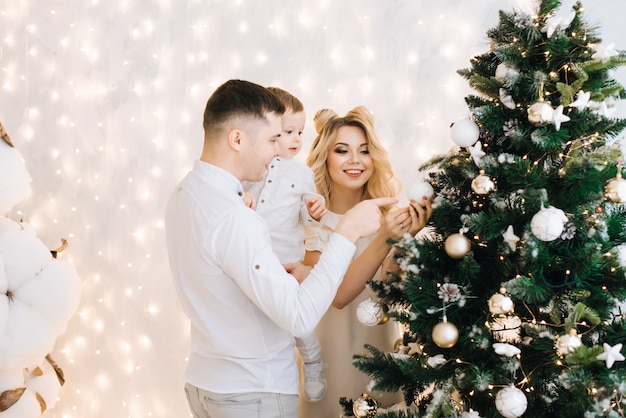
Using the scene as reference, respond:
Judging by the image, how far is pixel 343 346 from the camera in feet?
7.29

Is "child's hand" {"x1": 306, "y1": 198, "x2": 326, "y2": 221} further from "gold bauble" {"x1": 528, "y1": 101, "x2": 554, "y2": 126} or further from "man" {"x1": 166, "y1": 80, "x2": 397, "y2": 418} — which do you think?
"gold bauble" {"x1": 528, "y1": 101, "x2": 554, "y2": 126}

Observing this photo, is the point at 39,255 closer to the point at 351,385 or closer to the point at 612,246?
the point at 351,385

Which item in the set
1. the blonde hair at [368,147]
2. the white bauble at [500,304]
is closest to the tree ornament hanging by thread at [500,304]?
the white bauble at [500,304]

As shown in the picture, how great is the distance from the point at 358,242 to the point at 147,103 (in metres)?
1.36

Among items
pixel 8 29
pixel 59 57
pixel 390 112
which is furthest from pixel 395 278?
pixel 8 29

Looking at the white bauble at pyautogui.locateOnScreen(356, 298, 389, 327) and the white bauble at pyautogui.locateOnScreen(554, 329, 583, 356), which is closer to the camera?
the white bauble at pyautogui.locateOnScreen(554, 329, 583, 356)

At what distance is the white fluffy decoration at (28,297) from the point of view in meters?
2.22

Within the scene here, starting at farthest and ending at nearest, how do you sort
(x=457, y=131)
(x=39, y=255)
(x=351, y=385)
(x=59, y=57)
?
(x=59, y=57)
(x=39, y=255)
(x=351, y=385)
(x=457, y=131)

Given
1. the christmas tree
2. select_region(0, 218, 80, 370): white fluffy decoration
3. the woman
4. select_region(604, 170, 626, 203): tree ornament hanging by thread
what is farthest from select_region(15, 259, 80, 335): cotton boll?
select_region(604, 170, 626, 203): tree ornament hanging by thread

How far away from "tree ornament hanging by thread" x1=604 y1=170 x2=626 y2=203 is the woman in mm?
631

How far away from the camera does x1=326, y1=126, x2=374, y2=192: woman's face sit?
2348 millimetres

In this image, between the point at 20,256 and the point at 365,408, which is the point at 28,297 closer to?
the point at 20,256

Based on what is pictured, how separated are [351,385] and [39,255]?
1.29 metres

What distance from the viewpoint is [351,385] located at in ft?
7.16
